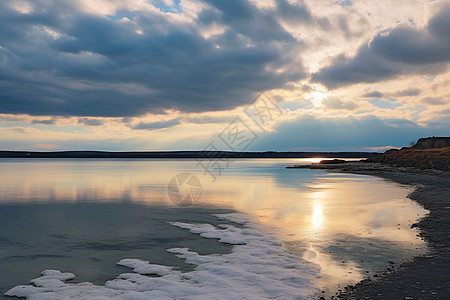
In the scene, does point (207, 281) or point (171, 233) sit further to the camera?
point (171, 233)

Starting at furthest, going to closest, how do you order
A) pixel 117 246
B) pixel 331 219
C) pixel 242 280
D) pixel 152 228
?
pixel 331 219 → pixel 152 228 → pixel 117 246 → pixel 242 280

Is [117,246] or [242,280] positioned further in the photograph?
[117,246]

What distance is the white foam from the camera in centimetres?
987

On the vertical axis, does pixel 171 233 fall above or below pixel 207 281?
below

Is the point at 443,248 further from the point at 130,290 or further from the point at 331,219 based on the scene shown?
the point at 130,290

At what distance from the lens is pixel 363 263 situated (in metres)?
12.3

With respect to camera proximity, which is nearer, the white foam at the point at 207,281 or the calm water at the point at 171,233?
the white foam at the point at 207,281

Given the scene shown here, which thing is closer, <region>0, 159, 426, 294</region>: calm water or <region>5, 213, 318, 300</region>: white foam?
<region>5, 213, 318, 300</region>: white foam

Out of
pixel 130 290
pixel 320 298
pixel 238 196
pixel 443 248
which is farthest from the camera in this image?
pixel 238 196

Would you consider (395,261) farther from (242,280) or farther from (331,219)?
(331,219)

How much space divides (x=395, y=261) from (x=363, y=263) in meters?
1.20

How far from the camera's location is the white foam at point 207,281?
987cm

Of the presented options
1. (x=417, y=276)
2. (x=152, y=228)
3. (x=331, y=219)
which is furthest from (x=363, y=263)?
(x=152, y=228)

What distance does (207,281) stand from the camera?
11.0m
